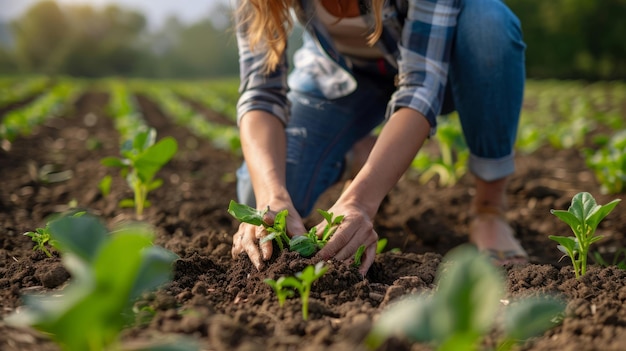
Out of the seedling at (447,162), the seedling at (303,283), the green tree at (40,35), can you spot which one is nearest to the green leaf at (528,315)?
the seedling at (303,283)

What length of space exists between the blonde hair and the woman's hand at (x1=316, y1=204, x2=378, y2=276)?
646 mm

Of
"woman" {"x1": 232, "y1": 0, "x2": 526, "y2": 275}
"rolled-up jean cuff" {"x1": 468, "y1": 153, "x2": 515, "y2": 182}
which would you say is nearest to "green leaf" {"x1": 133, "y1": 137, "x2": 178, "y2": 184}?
"woman" {"x1": 232, "y1": 0, "x2": 526, "y2": 275}

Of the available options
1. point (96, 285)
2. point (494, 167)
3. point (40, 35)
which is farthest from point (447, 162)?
point (40, 35)

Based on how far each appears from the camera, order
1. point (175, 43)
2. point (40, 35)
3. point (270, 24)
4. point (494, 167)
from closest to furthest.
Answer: point (270, 24) → point (494, 167) → point (40, 35) → point (175, 43)

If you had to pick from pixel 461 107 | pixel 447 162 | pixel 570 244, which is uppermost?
pixel 461 107

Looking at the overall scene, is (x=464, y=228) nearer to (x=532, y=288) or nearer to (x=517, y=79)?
(x=517, y=79)

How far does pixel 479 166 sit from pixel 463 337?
5.49 feet

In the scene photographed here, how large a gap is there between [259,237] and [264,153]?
446mm

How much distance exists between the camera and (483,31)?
2131 millimetres

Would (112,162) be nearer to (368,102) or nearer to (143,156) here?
(143,156)

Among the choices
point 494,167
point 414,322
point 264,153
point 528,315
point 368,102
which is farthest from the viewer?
point 368,102

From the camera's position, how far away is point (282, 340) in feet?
3.64

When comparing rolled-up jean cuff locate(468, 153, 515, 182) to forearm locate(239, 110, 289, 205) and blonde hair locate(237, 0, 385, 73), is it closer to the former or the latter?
blonde hair locate(237, 0, 385, 73)

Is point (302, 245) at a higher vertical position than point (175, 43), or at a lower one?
higher
